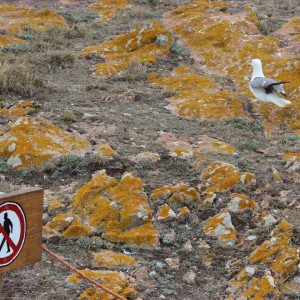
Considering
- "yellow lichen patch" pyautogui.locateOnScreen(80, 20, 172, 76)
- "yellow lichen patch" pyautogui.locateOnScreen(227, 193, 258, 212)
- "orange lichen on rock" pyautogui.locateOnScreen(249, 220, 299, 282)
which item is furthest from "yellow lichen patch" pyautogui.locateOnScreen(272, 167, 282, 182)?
"yellow lichen patch" pyautogui.locateOnScreen(80, 20, 172, 76)

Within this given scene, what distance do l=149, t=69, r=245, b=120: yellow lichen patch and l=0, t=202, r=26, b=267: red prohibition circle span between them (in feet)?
18.7

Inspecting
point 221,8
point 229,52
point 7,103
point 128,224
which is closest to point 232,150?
point 128,224

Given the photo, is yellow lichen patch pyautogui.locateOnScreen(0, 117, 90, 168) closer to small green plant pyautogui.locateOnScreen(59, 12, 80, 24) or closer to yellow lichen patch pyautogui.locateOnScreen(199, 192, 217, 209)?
yellow lichen patch pyautogui.locateOnScreen(199, 192, 217, 209)

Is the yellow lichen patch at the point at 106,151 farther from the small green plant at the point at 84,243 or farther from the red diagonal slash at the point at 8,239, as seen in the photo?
the red diagonal slash at the point at 8,239

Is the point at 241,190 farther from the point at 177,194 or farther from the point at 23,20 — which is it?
the point at 23,20

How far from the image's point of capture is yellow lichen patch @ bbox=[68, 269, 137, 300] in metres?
4.46

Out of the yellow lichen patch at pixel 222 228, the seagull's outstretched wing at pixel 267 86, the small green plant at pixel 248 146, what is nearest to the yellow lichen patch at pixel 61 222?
the yellow lichen patch at pixel 222 228

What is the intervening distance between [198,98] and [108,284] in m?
5.14

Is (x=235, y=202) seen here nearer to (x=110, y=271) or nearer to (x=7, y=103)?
(x=110, y=271)

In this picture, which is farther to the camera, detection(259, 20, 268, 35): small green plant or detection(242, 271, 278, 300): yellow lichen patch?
detection(259, 20, 268, 35): small green plant

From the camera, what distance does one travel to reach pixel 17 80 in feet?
29.4

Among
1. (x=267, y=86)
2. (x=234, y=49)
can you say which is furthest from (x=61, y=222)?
(x=234, y=49)

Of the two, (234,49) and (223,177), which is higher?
(223,177)

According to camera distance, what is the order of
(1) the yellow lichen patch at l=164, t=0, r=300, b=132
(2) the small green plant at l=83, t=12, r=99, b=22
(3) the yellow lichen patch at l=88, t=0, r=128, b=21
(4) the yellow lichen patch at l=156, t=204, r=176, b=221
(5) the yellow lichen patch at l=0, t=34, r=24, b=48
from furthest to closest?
(3) the yellow lichen patch at l=88, t=0, r=128, b=21 → (2) the small green plant at l=83, t=12, r=99, b=22 → (5) the yellow lichen patch at l=0, t=34, r=24, b=48 → (1) the yellow lichen patch at l=164, t=0, r=300, b=132 → (4) the yellow lichen patch at l=156, t=204, r=176, b=221
